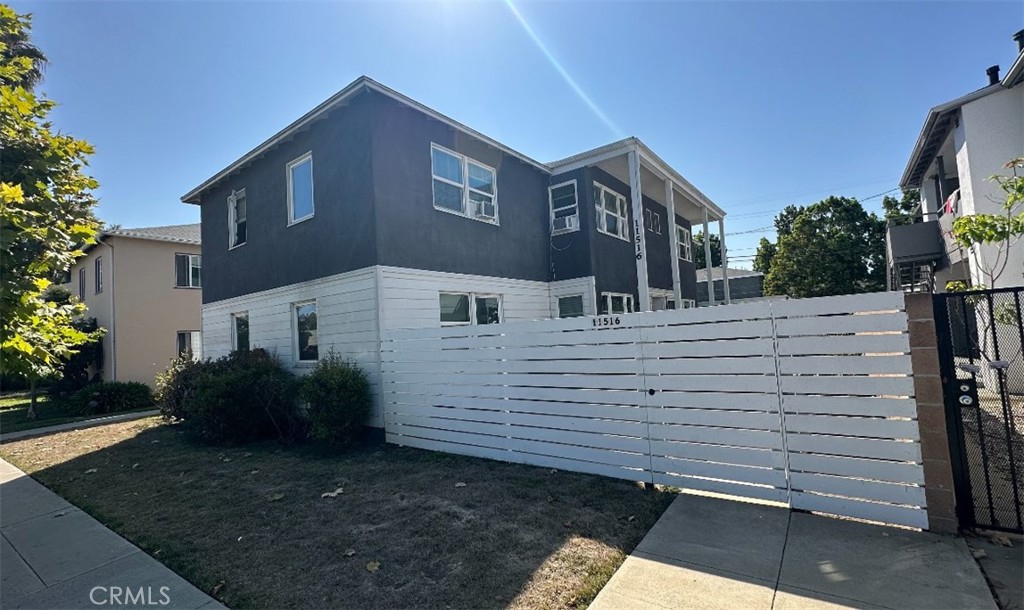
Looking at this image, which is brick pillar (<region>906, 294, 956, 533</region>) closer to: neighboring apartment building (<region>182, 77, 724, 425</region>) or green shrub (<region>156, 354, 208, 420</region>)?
neighboring apartment building (<region>182, 77, 724, 425</region>)

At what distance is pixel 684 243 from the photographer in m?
20.4

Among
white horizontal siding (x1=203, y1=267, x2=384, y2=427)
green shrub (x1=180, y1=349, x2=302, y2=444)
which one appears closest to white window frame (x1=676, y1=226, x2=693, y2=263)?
white horizontal siding (x1=203, y1=267, x2=384, y2=427)

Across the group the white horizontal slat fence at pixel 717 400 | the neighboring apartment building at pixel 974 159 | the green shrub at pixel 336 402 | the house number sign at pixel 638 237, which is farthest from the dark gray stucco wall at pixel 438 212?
the neighboring apartment building at pixel 974 159

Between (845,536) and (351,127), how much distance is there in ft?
31.2

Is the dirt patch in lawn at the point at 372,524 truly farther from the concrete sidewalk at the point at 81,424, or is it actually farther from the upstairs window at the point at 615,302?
the upstairs window at the point at 615,302

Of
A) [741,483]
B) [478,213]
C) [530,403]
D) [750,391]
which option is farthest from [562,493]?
[478,213]

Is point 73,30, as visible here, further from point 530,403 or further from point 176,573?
point 530,403


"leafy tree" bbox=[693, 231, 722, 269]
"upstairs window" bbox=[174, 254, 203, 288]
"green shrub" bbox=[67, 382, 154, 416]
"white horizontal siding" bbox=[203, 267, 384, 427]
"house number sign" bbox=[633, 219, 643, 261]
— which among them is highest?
"leafy tree" bbox=[693, 231, 722, 269]

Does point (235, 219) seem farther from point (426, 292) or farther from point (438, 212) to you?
point (426, 292)

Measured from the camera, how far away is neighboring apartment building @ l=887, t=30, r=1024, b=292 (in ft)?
32.0

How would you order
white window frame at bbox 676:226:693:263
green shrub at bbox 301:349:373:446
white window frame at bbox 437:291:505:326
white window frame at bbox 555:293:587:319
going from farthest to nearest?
1. white window frame at bbox 676:226:693:263
2. white window frame at bbox 555:293:587:319
3. white window frame at bbox 437:291:505:326
4. green shrub at bbox 301:349:373:446

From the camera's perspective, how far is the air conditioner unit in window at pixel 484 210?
35.1 feet

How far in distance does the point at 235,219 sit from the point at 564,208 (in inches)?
360

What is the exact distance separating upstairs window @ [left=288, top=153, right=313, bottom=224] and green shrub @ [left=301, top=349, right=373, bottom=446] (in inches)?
159
